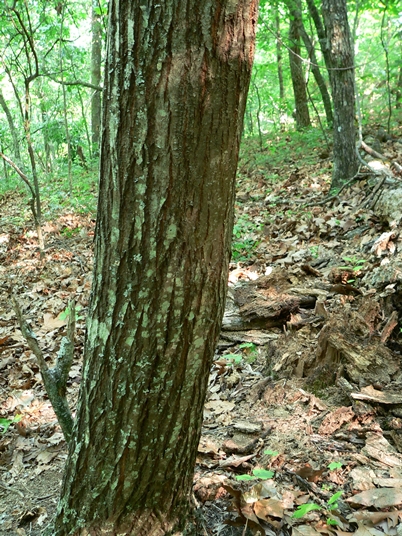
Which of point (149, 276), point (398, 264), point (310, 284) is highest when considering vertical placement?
point (149, 276)

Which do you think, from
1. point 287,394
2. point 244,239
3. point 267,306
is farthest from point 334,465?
point 244,239

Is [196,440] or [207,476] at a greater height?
[196,440]

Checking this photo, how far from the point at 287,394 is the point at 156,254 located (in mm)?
1770

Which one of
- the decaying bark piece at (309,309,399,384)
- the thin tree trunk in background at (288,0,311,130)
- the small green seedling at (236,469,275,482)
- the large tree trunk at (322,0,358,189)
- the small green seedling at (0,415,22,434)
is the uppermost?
the thin tree trunk in background at (288,0,311,130)

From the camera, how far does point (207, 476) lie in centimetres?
228

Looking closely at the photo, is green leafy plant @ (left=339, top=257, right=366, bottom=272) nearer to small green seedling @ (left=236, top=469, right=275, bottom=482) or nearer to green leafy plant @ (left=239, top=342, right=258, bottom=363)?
green leafy plant @ (left=239, top=342, right=258, bottom=363)

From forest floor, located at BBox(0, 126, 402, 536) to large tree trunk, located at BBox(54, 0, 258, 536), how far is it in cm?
52

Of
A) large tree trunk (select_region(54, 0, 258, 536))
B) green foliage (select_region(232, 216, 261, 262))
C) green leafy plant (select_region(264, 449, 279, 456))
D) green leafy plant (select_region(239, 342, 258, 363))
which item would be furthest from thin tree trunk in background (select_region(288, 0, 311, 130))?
large tree trunk (select_region(54, 0, 258, 536))

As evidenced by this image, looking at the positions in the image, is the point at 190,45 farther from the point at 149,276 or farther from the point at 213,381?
the point at 213,381

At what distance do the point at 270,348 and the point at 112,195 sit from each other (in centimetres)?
215

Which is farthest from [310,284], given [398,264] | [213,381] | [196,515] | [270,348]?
[196,515]

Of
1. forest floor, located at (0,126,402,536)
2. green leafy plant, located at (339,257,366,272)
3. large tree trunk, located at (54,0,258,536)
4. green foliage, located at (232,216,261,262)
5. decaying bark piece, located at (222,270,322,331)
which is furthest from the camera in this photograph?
green foliage, located at (232,216,261,262)

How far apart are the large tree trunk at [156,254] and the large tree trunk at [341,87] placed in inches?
233

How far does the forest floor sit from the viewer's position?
204 cm
